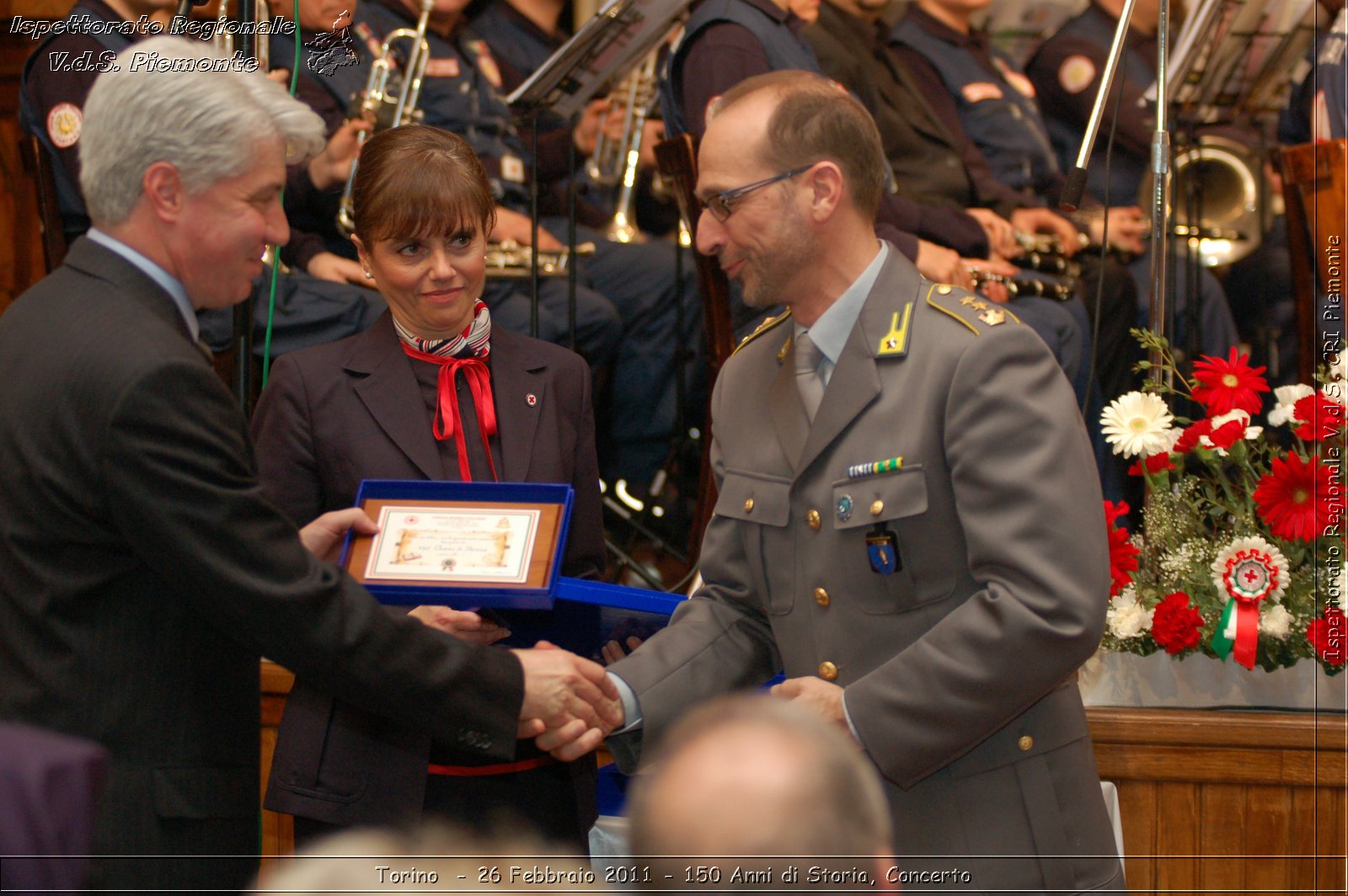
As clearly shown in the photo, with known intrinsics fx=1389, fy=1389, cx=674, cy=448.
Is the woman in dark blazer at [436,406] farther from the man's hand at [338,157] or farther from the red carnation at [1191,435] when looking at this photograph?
the man's hand at [338,157]

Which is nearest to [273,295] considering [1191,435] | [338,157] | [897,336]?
[338,157]

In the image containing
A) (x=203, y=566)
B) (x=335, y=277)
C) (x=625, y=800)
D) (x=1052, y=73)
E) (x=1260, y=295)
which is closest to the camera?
(x=203, y=566)

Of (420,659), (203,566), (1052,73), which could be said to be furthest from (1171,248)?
(203,566)

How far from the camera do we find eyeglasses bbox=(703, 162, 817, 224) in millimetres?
2014

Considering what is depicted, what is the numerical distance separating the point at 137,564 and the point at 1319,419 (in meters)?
2.24

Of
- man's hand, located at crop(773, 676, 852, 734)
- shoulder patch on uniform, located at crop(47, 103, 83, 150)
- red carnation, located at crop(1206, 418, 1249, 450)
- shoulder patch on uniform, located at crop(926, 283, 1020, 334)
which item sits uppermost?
shoulder patch on uniform, located at crop(47, 103, 83, 150)

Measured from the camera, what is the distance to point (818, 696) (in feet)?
6.08

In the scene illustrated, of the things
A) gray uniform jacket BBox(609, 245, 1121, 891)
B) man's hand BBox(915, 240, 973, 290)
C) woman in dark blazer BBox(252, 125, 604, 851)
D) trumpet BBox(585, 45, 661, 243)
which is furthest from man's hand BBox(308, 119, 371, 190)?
gray uniform jacket BBox(609, 245, 1121, 891)

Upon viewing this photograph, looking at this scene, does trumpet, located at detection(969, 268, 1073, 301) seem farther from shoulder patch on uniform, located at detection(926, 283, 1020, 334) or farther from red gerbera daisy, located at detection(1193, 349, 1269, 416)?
shoulder patch on uniform, located at detection(926, 283, 1020, 334)

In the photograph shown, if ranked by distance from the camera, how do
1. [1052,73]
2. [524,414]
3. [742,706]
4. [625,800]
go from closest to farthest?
1. [742,706]
2. [524,414]
3. [625,800]
4. [1052,73]

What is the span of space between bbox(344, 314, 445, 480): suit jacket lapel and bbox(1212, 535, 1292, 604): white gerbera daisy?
156cm

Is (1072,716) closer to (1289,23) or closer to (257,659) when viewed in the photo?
(257,659)

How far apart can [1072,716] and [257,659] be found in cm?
111

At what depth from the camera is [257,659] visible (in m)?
1.86
